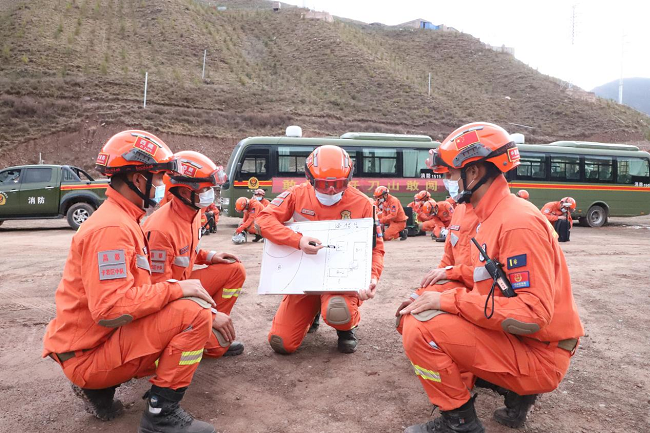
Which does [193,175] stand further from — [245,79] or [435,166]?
[245,79]

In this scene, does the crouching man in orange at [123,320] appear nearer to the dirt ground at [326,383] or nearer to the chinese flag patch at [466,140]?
the dirt ground at [326,383]

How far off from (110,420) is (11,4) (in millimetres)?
51230

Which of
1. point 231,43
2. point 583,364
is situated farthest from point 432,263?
point 231,43

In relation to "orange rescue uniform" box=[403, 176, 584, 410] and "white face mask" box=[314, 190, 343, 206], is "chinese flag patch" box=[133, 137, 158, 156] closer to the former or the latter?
"white face mask" box=[314, 190, 343, 206]

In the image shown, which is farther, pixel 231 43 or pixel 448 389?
pixel 231 43

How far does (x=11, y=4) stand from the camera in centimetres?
4219

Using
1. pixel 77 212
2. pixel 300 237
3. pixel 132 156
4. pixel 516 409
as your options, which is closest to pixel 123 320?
pixel 132 156

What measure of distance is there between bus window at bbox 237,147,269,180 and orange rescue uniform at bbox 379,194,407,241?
211 inches

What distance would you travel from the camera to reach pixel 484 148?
2.94 metres

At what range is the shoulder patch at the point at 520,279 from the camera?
8.36 ft

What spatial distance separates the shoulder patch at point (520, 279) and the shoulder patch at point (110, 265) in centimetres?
220

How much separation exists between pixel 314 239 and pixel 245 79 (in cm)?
3850

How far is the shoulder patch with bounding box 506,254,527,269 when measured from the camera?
2.57 meters

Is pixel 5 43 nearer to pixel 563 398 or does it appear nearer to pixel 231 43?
pixel 231 43
